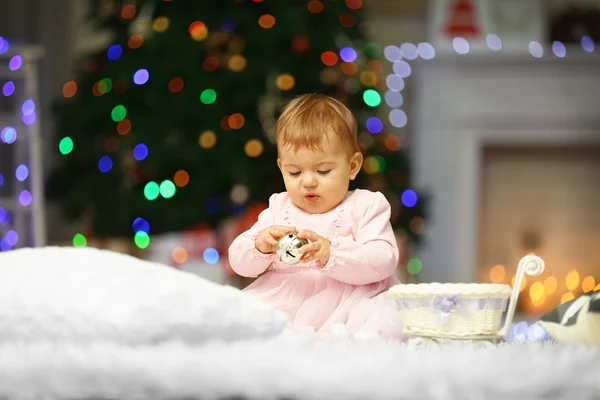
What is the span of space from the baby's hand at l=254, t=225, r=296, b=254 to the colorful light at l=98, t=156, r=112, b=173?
7.02 feet

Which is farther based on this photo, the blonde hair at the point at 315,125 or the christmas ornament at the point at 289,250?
the blonde hair at the point at 315,125

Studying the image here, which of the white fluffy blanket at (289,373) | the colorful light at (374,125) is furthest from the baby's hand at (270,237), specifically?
the colorful light at (374,125)

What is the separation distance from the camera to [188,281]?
0.96m

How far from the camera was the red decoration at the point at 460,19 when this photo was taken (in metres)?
4.23

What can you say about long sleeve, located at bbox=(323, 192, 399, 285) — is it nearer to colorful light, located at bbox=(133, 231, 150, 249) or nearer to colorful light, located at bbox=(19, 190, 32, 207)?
colorful light, located at bbox=(133, 231, 150, 249)

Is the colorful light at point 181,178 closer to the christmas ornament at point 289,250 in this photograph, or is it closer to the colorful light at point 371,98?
the colorful light at point 371,98

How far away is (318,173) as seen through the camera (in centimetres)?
147

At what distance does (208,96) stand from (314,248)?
2068 mm

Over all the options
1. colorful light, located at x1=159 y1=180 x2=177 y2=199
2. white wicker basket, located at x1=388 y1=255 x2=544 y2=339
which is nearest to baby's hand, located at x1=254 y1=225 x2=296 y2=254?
white wicker basket, located at x1=388 y1=255 x2=544 y2=339

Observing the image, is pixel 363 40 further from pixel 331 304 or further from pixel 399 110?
pixel 331 304

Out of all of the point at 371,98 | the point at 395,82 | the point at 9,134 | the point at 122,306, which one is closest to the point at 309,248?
the point at 122,306

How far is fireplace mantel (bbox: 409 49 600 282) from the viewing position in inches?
167

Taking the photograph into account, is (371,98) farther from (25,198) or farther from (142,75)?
(25,198)

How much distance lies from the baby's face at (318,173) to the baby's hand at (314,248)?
0.42ft
